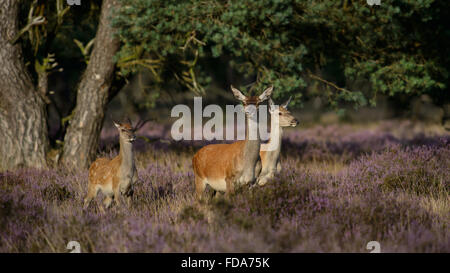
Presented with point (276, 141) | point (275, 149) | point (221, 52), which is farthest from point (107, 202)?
point (221, 52)

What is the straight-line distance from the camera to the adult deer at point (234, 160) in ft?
21.8

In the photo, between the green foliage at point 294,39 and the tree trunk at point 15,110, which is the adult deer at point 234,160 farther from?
the tree trunk at point 15,110

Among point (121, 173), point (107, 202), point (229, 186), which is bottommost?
point (107, 202)

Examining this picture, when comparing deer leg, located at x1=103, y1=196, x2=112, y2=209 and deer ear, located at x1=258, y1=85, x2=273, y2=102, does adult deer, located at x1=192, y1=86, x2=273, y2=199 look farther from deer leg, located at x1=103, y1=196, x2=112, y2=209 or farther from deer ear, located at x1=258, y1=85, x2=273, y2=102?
deer leg, located at x1=103, y1=196, x2=112, y2=209

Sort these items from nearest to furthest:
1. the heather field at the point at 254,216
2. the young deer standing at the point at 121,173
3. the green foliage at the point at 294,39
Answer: the heather field at the point at 254,216, the young deer standing at the point at 121,173, the green foliage at the point at 294,39

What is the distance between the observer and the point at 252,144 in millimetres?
6719

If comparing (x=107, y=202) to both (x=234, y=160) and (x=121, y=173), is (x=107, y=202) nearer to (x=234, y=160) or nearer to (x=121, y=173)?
(x=121, y=173)

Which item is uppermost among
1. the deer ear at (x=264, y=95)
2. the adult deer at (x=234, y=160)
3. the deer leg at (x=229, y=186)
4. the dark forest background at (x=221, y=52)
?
the dark forest background at (x=221, y=52)

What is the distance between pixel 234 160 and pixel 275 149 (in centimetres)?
172

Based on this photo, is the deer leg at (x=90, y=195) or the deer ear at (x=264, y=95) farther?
the deer leg at (x=90, y=195)

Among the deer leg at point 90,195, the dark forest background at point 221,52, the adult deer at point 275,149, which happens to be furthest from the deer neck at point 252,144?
the dark forest background at point 221,52

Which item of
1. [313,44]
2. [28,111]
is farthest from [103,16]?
[313,44]

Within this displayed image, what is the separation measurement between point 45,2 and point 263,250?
9.29 meters
